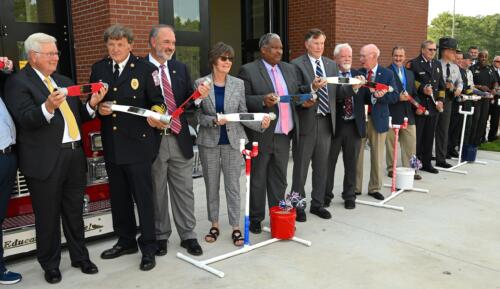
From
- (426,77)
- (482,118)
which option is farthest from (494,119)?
(426,77)

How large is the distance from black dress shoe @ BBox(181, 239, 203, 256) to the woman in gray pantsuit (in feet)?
0.83

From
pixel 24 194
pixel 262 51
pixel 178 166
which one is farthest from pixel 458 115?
pixel 24 194

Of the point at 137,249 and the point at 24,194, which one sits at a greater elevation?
the point at 24,194

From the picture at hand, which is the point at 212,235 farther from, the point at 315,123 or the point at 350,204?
the point at 350,204

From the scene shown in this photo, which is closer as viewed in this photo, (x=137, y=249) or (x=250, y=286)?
(x=250, y=286)

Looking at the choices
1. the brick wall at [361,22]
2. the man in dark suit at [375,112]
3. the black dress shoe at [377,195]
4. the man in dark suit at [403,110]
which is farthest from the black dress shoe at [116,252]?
the brick wall at [361,22]

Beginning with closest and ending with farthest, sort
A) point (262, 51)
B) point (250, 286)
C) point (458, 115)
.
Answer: point (250, 286)
point (262, 51)
point (458, 115)

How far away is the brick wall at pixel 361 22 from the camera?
10.1 metres

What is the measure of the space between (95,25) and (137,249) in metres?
4.17

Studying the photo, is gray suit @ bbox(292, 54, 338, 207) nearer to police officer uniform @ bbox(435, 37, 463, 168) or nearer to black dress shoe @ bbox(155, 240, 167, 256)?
black dress shoe @ bbox(155, 240, 167, 256)

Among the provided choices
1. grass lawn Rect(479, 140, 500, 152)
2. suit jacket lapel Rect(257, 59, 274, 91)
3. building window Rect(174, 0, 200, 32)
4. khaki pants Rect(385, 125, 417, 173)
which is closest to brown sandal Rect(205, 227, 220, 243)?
suit jacket lapel Rect(257, 59, 274, 91)

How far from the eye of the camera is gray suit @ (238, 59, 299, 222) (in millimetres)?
4574

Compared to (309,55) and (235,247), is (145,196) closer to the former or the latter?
(235,247)

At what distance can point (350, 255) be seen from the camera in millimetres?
4195
